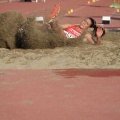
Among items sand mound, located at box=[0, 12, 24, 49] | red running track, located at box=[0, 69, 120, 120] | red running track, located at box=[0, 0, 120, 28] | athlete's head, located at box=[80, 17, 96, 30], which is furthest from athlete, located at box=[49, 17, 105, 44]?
red running track, located at box=[0, 0, 120, 28]

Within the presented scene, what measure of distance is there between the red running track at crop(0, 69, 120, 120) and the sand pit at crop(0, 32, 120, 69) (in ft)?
1.03

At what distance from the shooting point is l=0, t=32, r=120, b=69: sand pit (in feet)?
21.9

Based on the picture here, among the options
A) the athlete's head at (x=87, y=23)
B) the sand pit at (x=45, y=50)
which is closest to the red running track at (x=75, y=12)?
the athlete's head at (x=87, y=23)

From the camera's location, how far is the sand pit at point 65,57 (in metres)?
6.69

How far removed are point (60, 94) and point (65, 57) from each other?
6.69ft

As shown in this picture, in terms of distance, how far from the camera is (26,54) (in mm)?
7547

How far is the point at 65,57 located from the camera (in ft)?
23.7

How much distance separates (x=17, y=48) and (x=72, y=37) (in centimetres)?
104

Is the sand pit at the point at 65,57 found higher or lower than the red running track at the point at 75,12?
higher

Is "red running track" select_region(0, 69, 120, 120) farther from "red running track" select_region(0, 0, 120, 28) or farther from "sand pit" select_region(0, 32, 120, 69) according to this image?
"red running track" select_region(0, 0, 120, 28)

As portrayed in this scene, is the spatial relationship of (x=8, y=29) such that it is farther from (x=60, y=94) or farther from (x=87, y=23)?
(x=60, y=94)

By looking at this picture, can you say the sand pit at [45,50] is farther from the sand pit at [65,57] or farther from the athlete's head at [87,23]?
the athlete's head at [87,23]

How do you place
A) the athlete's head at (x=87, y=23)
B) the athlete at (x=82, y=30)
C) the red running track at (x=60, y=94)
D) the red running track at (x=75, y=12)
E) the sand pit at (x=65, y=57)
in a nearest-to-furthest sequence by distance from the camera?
the red running track at (x=60, y=94) < the sand pit at (x=65, y=57) < the athlete at (x=82, y=30) < the athlete's head at (x=87, y=23) < the red running track at (x=75, y=12)

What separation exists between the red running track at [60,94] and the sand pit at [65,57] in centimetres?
31
